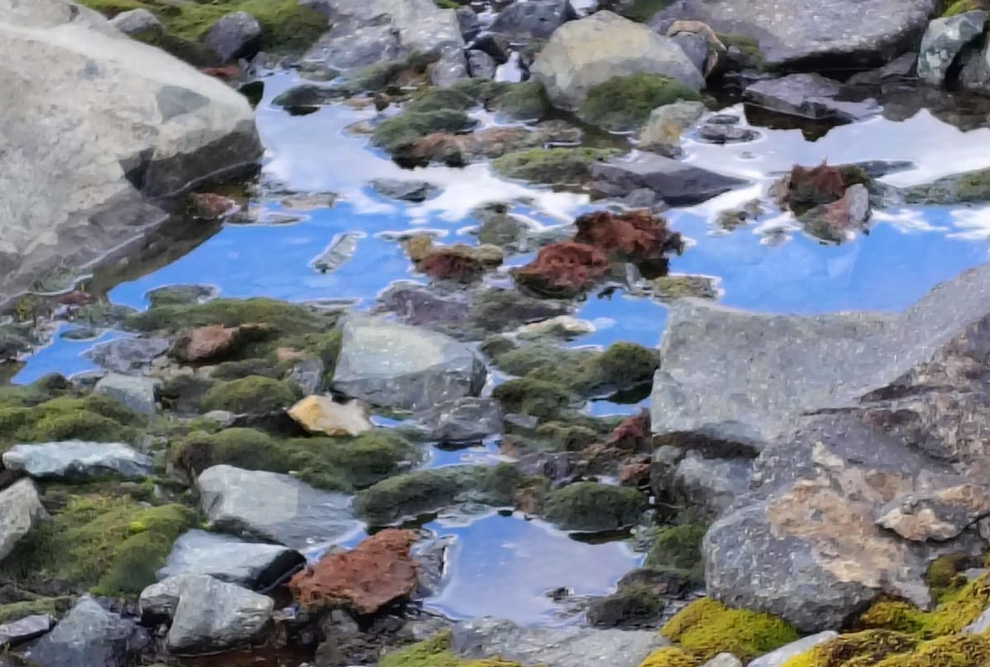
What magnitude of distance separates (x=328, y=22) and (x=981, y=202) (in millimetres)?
7901

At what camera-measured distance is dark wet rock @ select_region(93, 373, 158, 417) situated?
30.0ft

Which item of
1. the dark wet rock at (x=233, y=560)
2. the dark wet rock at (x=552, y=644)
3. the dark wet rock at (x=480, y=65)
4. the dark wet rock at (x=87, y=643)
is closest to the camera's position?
the dark wet rock at (x=552, y=644)

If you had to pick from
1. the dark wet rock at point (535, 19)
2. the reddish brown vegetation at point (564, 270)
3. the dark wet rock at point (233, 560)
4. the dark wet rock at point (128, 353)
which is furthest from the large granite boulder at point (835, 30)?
the dark wet rock at point (233, 560)

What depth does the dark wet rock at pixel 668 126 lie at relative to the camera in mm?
13266

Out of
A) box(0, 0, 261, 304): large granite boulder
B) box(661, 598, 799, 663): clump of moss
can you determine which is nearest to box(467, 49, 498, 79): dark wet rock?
box(0, 0, 261, 304): large granite boulder

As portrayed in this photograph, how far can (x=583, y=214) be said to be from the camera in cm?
1186

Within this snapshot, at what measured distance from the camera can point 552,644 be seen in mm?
6074

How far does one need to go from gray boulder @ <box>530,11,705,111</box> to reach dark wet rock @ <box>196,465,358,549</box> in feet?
23.3

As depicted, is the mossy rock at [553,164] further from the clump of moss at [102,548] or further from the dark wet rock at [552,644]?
the dark wet rock at [552,644]

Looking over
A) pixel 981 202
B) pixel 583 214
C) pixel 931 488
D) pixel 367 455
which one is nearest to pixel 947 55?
pixel 981 202

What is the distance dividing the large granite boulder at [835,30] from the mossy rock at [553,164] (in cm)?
270

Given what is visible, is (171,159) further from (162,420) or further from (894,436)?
(894,436)

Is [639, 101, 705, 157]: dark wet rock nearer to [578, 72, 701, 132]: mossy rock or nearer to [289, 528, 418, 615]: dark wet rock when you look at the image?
[578, 72, 701, 132]: mossy rock

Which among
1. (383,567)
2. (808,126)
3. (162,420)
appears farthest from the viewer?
(808,126)
